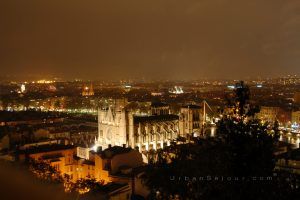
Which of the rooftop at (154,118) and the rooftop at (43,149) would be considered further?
the rooftop at (154,118)

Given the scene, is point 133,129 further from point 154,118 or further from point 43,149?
point 43,149

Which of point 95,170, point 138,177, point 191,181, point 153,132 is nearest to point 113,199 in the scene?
point 138,177

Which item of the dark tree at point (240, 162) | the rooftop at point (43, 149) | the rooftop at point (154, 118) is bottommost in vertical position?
the rooftop at point (43, 149)

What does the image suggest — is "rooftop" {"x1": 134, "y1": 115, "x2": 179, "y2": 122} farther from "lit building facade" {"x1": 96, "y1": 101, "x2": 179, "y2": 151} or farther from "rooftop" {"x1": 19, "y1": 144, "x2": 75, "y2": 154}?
"rooftop" {"x1": 19, "y1": 144, "x2": 75, "y2": 154}

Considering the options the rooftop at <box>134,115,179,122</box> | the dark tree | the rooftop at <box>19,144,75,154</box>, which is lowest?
the rooftop at <box>19,144,75,154</box>

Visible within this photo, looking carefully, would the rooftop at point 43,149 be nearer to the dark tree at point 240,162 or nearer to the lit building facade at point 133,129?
the lit building facade at point 133,129

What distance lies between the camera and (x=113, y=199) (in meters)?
21.3

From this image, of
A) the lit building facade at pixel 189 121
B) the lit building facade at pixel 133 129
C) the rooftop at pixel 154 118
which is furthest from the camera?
the lit building facade at pixel 189 121

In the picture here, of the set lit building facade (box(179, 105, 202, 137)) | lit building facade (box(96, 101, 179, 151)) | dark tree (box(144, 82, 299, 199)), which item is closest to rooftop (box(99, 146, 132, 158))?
lit building facade (box(96, 101, 179, 151))

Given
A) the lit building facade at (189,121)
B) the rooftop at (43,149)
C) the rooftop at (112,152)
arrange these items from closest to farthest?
the rooftop at (112,152)
the rooftop at (43,149)
the lit building facade at (189,121)

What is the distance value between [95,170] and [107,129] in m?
17.9

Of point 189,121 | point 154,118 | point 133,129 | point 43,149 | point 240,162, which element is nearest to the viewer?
point 240,162

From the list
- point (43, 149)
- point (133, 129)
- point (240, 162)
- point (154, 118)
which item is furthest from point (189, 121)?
point (240, 162)

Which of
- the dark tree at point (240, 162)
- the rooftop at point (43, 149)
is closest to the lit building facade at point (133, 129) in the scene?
the rooftop at point (43, 149)
